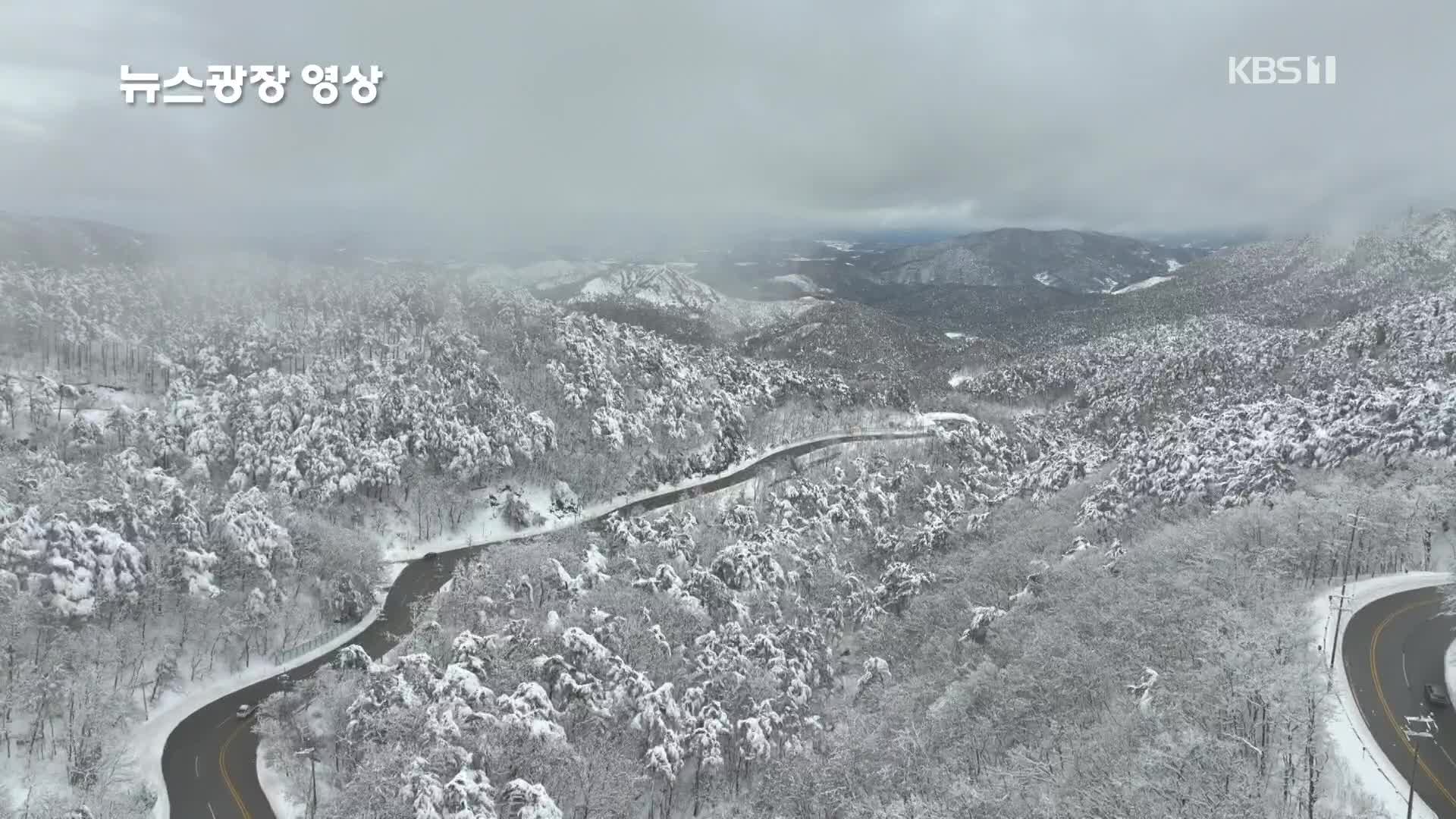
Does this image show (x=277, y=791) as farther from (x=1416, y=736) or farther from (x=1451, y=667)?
(x=1451, y=667)

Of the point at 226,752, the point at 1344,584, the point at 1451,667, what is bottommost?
the point at 226,752

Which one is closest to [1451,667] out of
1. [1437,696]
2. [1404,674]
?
[1404,674]

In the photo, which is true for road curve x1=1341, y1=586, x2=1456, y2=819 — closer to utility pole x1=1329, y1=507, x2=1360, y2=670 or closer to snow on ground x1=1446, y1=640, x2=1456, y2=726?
snow on ground x1=1446, y1=640, x2=1456, y2=726

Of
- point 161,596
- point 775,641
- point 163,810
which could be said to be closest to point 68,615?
point 161,596

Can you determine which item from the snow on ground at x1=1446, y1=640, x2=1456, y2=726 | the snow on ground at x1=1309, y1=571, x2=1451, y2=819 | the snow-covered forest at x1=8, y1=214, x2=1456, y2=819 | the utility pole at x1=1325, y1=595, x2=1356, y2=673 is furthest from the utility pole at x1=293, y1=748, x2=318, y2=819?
the snow on ground at x1=1446, y1=640, x2=1456, y2=726

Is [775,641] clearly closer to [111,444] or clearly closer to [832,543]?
[832,543]

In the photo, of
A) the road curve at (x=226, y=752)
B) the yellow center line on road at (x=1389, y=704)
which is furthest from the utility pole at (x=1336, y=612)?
the road curve at (x=226, y=752)

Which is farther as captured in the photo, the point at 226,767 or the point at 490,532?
the point at 490,532

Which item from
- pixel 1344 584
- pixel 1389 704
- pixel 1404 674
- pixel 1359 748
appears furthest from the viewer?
pixel 1344 584
